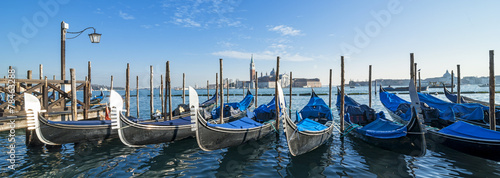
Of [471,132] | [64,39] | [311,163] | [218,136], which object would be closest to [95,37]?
[64,39]

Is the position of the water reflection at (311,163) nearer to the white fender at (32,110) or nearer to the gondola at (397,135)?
the gondola at (397,135)

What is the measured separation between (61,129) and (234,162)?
5.06m

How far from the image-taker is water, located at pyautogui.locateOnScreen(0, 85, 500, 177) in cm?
570

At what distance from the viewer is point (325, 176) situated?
5.60m

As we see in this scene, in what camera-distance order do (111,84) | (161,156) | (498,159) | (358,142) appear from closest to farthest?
(498,159)
(161,156)
(358,142)
(111,84)

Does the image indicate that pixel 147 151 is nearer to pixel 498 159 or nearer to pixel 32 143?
pixel 32 143

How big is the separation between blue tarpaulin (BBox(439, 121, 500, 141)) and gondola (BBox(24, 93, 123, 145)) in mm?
8964

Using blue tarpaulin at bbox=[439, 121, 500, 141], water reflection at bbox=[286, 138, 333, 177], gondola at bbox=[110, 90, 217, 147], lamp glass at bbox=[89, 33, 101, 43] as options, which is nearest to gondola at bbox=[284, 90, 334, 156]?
water reflection at bbox=[286, 138, 333, 177]

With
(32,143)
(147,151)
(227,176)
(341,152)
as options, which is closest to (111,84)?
(32,143)

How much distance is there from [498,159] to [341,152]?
11.7ft

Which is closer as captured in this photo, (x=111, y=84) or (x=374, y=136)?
(x=374, y=136)

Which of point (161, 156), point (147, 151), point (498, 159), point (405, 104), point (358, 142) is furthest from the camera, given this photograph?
point (405, 104)

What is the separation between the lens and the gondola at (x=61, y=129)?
6000 mm

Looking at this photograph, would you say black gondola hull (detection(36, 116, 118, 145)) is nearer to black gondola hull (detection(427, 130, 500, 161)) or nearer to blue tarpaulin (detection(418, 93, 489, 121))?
black gondola hull (detection(427, 130, 500, 161))
